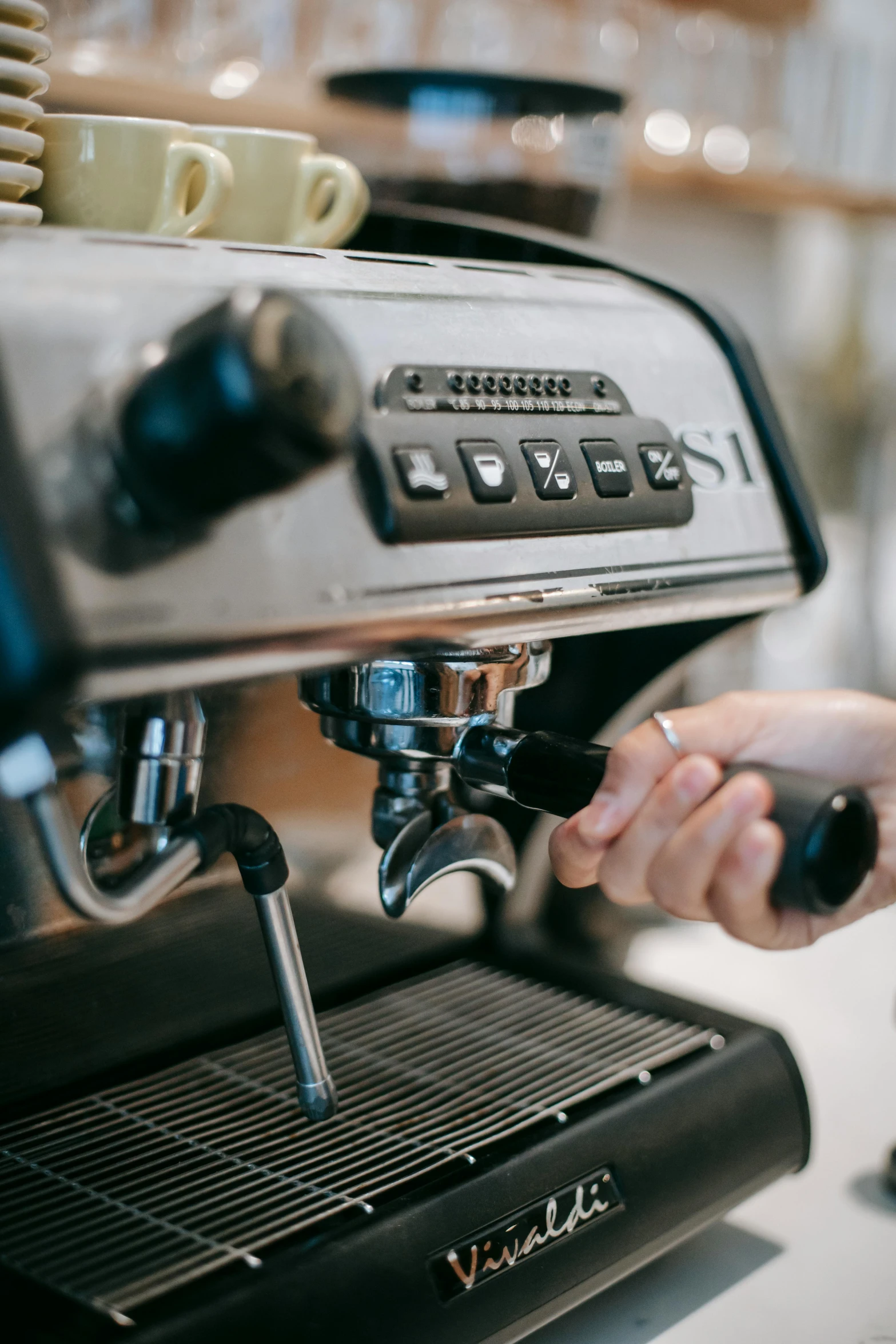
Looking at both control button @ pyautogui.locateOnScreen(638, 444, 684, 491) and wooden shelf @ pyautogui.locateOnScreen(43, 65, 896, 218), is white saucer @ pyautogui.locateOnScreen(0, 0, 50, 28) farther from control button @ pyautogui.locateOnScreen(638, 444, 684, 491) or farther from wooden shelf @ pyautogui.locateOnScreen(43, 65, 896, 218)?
wooden shelf @ pyautogui.locateOnScreen(43, 65, 896, 218)

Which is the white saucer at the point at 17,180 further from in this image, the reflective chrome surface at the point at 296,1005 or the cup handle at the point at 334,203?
the reflective chrome surface at the point at 296,1005

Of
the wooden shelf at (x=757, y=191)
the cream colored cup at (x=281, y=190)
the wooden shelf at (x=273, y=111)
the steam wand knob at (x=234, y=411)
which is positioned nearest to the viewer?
the steam wand knob at (x=234, y=411)

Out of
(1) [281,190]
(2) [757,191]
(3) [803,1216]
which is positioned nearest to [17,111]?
(1) [281,190]

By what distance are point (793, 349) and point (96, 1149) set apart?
1.57 metres

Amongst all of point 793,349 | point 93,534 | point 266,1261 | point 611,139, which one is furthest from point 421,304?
point 793,349

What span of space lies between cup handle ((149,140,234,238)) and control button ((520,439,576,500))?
140 mm

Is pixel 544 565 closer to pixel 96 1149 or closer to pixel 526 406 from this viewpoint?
pixel 526 406

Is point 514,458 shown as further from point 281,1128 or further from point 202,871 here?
point 281,1128

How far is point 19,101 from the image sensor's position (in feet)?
1.33

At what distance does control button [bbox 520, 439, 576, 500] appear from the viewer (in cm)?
40

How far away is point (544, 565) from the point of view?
1.33ft

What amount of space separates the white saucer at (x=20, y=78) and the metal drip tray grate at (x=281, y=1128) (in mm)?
352

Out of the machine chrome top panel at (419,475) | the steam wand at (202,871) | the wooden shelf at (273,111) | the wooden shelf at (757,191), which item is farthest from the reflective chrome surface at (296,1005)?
the wooden shelf at (757,191)

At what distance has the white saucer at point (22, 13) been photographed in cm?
41
